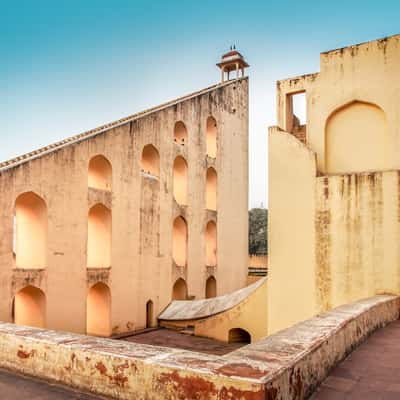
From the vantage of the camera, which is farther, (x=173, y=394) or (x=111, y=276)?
(x=111, y=276)

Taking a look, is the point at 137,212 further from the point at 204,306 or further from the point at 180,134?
the point at 180,134

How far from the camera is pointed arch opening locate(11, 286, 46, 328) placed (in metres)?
9.77

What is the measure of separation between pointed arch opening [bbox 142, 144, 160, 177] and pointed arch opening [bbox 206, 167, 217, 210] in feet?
12.5

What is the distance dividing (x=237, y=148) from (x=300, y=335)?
675 inches

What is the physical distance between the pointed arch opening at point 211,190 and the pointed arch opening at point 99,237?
6.43 m

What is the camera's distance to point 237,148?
19500 millimetres

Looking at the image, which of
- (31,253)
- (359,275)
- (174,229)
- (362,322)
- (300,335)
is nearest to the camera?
(300,335)

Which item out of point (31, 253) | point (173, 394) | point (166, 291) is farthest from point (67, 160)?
point (173, 394)

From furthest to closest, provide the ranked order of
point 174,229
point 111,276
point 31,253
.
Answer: point 174,229
point 111,276
point 31,253

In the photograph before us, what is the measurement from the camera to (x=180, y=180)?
52.3ft

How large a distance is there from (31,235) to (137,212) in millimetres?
3648

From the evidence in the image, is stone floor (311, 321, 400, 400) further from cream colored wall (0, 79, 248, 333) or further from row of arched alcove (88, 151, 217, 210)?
row of arched alcove (88, 151, 217, 210)

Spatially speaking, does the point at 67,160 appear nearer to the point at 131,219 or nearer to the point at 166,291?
the point at 131,219

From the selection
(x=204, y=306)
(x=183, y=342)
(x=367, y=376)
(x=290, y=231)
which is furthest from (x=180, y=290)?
(x=367, y=376)
